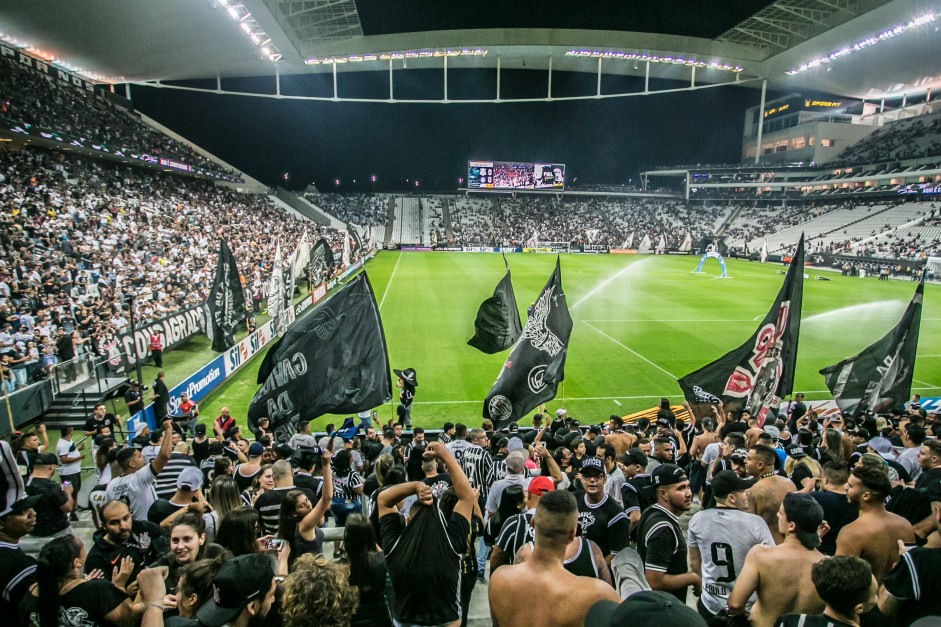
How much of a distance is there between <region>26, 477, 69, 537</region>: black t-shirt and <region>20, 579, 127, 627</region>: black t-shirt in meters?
2.23

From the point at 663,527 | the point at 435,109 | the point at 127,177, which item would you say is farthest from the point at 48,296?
the point at 435,109

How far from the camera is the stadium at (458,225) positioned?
31.9 feet

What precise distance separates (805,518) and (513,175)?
76.9 m

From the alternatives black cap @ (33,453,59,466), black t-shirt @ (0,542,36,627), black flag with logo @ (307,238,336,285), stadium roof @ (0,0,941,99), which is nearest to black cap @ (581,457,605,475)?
black t-shirt @ (0,542,36,627)

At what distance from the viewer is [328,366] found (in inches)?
309

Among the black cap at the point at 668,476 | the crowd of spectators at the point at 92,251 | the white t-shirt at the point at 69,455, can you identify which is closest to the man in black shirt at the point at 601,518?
the black cap at the point at 668,476

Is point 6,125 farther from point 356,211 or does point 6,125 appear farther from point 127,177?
point 356,211

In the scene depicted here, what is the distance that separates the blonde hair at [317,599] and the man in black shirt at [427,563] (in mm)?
922

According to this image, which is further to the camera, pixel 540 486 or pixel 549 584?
pixel 540 486

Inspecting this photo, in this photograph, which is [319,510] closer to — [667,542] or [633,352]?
[667,542]

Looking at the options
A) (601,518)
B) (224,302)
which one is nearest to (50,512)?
(601,518)

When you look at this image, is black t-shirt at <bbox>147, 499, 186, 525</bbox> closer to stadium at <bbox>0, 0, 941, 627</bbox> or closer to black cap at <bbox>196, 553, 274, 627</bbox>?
stadium at <bbox>0, 0, 941, 627</bbox>

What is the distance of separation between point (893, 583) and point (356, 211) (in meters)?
74.1

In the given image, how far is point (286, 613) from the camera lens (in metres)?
2.48
